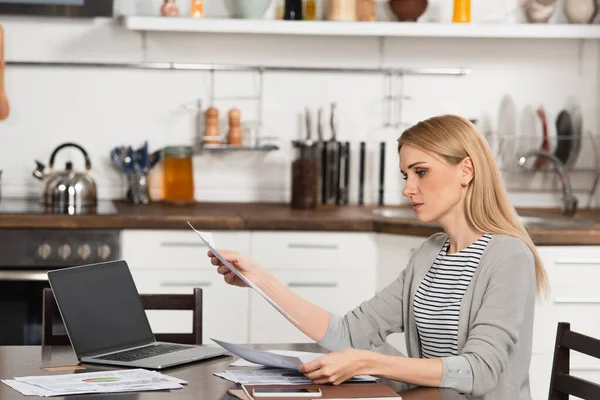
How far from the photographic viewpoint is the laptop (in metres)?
1.96

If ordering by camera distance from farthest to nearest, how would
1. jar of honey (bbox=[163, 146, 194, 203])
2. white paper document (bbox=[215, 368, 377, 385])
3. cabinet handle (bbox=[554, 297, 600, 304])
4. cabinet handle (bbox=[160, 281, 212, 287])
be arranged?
1. jar of honey (bbox=[163, 146, 194, 203])
2. cabinet handle (bbox=[160, 281, 212, 287])
3. cabinet handle (bbox=[554, 297, 600, 304])
4. white paper document (bbox=[215, 368, 377, 385])

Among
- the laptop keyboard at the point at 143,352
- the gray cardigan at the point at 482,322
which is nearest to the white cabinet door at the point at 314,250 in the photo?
the gray cardigan at the point at 482,322

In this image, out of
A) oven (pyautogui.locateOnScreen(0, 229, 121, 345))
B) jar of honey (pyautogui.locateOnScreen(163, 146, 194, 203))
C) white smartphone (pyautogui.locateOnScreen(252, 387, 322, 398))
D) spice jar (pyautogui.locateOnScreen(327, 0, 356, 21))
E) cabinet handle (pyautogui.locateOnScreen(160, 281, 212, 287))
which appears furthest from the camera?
jar of honey (pyautogui.locateOnScreen(163, 146, 194, 203))

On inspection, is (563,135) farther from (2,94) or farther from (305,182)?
(2,94)

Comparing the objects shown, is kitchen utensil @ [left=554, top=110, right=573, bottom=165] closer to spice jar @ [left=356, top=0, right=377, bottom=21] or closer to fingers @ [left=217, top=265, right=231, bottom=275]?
A: spice jar @ [left=356, top=0, right=377, bottom=21]

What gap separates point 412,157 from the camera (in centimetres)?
206

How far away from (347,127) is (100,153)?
111cm

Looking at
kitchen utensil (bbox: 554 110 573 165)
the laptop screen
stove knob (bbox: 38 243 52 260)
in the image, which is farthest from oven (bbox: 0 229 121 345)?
kitchen utensil (bbox: 554 110 573 165)

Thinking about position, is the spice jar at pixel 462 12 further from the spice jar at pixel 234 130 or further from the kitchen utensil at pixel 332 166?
the spice jar at pixel 234 130

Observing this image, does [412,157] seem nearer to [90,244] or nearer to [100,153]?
[90,244]

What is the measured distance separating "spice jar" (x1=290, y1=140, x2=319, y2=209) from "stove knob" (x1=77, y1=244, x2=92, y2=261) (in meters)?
0.92

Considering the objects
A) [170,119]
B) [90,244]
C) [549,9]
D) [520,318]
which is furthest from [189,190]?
[520,318]

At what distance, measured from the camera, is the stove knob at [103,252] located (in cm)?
357

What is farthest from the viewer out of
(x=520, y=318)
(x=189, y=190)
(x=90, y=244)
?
(x=189, y=190)
